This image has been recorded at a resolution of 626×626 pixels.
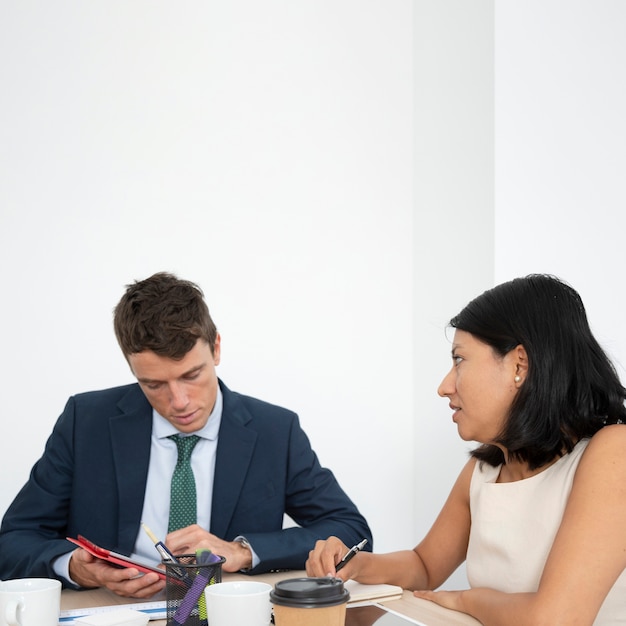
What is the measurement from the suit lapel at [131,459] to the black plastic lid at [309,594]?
3.48ft

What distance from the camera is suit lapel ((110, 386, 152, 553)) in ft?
7.56

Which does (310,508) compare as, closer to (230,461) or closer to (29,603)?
(230,461)

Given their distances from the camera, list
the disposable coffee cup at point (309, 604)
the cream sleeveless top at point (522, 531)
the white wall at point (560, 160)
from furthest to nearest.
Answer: the white wall at point (560, 160) < the cream sleeveless top at point (522, 531) < the disposable coffee cup at point (309, 604)

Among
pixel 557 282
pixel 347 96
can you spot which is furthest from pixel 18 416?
pixel 557 282

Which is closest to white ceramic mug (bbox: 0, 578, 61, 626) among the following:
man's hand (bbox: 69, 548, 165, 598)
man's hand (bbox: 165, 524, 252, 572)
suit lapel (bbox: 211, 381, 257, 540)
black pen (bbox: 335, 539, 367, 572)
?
man's hand (bbox: 69, 548, 165, 598)

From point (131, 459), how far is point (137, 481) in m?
0.06

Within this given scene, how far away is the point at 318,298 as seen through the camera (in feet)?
12.0

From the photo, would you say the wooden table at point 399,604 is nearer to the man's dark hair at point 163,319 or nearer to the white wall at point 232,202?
the man's dark hair at point 163,319

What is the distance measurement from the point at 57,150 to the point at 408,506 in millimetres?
2097

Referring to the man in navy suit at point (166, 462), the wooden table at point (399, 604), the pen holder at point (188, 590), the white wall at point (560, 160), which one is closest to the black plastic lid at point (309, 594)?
the pen holder at point (188, 590)

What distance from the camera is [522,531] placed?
179cm

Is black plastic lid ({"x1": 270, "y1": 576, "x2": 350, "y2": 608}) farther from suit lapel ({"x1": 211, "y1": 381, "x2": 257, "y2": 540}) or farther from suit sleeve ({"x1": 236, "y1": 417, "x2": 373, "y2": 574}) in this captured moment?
suit lapel ({"x1": 211, "y1": 381, "x2": 257, "y2": 540})

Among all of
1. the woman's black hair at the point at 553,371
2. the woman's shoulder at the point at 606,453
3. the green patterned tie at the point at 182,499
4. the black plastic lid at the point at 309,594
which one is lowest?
the green patterned tie at the point at 182,499

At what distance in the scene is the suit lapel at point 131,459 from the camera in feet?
7.56
